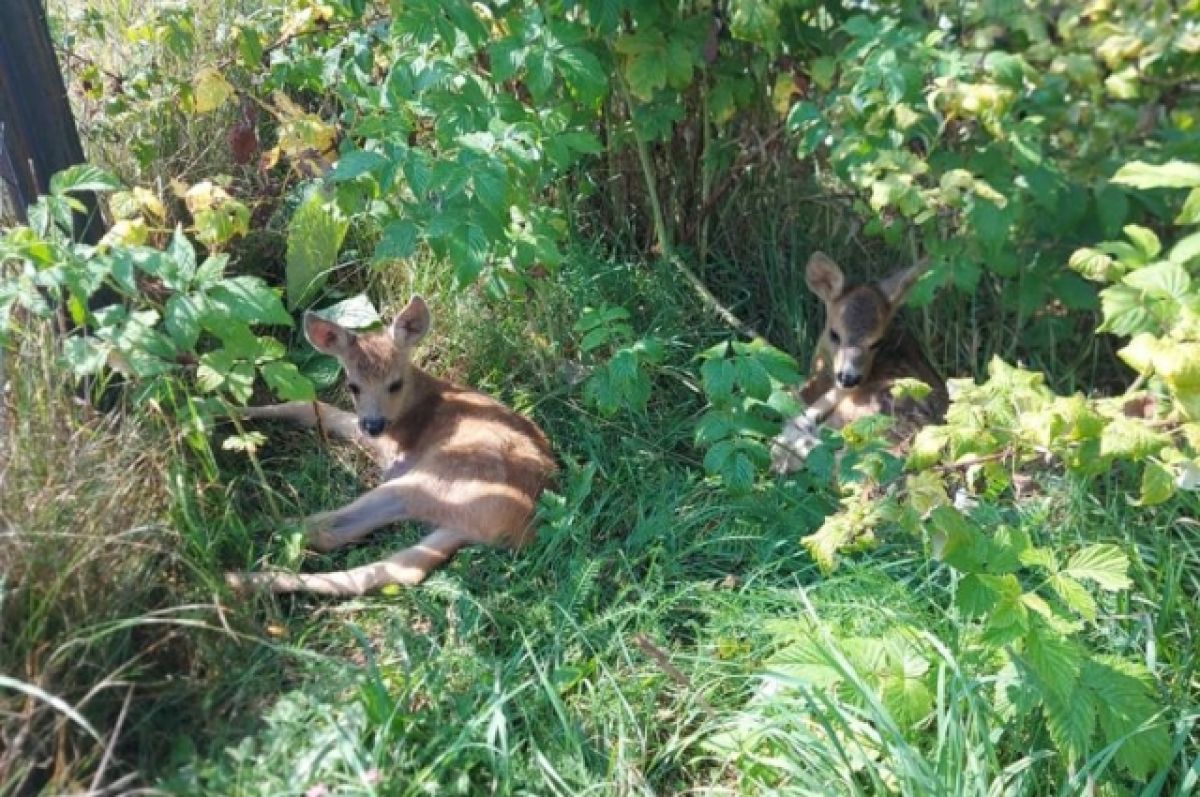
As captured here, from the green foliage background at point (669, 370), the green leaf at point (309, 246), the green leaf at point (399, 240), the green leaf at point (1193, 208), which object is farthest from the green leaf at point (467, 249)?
the green leaf at point (1193, 208)

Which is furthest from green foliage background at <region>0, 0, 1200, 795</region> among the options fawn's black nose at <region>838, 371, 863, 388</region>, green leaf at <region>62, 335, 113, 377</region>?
fawn's black nose at <region>838, 371, 863, 388</region>

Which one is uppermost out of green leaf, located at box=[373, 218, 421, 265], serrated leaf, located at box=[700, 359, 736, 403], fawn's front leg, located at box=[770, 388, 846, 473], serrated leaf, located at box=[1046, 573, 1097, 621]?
green leaf, located at box=[373, 218, 421, 265]

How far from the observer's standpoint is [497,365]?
5516 mm

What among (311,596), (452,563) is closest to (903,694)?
(452,563)

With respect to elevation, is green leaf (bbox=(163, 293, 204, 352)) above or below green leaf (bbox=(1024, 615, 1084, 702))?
above

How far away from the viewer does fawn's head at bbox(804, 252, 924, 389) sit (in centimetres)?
529

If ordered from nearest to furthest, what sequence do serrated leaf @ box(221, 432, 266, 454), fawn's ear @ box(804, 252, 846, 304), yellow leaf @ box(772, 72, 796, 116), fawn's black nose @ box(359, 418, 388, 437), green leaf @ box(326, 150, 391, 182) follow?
green leaf @ box(326, 150, 391, 182) → serrated leaf @ box(221, 432, 266, 454) → fawn's black nose @ box(359, 418, 388, 437) → yellow leaf @ box(772, 72, 796, 116) → fawn's ear @ box(804, 252, 846, 304)

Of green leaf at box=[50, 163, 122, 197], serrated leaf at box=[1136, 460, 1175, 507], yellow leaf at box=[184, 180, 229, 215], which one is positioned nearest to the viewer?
serrated leaf at box=[1136, 460, 1175, 507]

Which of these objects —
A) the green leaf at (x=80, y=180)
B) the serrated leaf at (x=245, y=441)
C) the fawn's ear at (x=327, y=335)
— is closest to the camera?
the green leaf at (x=80, y=180)

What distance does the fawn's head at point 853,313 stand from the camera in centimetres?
529

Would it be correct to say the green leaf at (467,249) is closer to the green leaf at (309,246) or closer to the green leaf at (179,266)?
the green leaf at (179,266)

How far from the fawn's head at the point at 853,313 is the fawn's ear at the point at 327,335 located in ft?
7.12

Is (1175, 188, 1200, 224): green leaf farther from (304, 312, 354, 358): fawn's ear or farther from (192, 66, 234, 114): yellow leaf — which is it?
(192, 66, 234, 114): yellow leaf

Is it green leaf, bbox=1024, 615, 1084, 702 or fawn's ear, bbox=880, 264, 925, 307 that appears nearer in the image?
green leaf, bbox=1024, 615, 1084, 702
